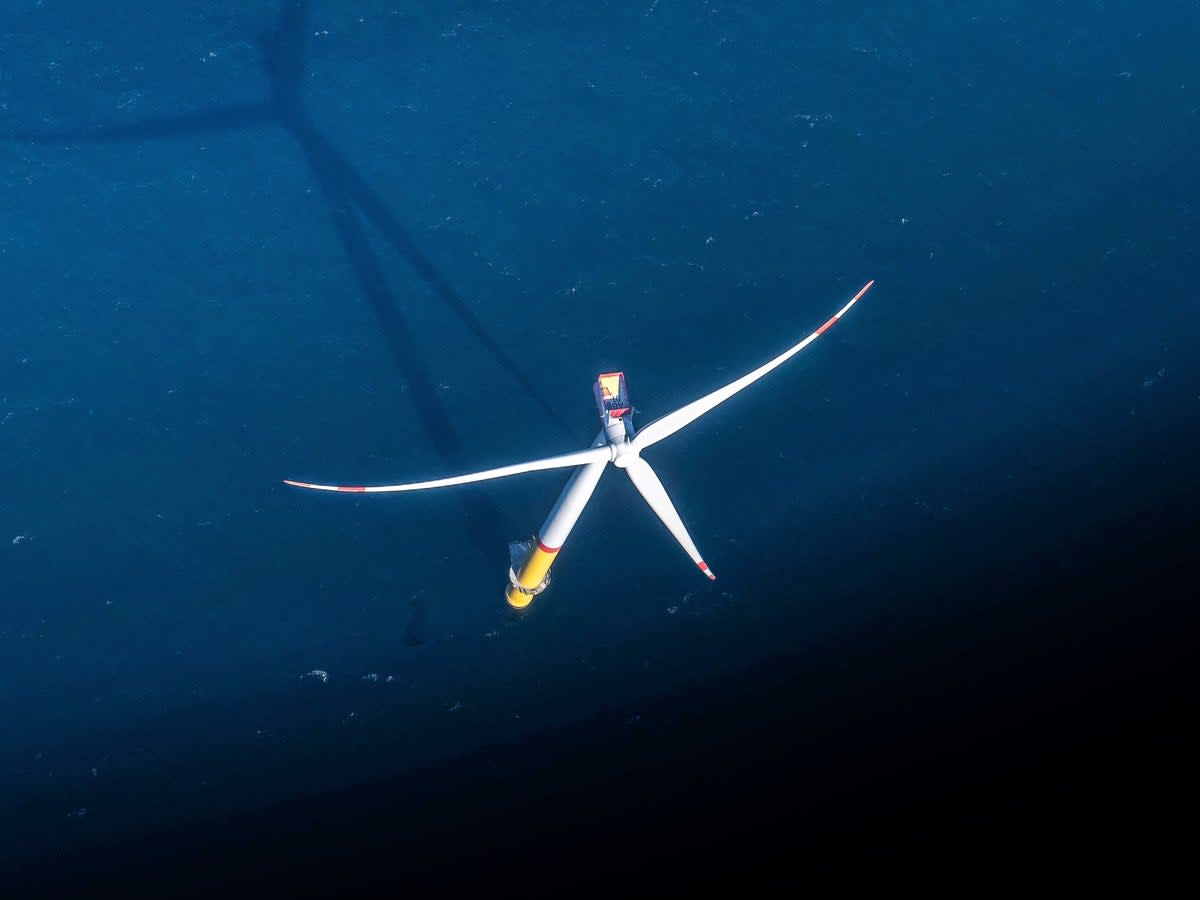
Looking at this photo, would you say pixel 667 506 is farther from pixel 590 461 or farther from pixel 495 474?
pixel 495 474

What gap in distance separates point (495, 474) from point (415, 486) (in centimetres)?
1228

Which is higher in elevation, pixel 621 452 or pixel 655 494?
pixel 621 452

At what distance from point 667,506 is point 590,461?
14.8m

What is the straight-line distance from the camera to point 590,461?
604ft

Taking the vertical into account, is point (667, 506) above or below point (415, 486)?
below

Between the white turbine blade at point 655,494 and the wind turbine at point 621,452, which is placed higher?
the wind turbine at point 621,452

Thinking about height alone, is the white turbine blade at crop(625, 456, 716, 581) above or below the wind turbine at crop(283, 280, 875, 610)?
below

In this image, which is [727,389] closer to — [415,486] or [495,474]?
[495,474]

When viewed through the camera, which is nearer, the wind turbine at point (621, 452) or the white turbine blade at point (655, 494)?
the wind turbine at point (621, 452)

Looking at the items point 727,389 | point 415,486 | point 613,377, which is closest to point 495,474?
point 415,486

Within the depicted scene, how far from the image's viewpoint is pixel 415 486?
179 meters

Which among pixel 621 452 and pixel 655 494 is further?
pixel 655 494

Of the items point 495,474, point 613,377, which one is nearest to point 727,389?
point 613,377

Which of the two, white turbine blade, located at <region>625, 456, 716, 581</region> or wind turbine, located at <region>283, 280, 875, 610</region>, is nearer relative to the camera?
wind turbine, located at <region>283, 280, 875, 610</region>
